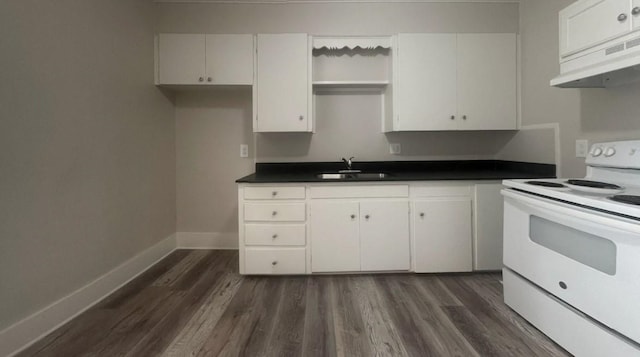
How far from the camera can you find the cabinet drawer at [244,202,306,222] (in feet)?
7.72

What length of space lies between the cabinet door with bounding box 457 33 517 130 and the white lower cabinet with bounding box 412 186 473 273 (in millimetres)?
720

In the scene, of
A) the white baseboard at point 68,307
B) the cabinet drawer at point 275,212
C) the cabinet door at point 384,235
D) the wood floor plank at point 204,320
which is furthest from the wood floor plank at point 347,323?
the white baseboard at point 68,307

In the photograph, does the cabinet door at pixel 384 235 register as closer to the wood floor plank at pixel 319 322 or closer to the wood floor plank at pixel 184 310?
the wood floor plank at pixel 319 322

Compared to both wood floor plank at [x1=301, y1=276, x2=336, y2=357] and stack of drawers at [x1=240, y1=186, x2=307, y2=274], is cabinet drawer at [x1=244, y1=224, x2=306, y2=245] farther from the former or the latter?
wood floor plank at [x1=301, y1=276, x2=336, y2=357]

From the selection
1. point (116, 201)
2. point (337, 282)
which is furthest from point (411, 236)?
point (116, 201)

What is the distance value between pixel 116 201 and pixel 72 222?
41 centimetres

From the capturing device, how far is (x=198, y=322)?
1766 mm

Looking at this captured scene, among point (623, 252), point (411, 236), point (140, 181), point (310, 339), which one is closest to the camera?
point (623, 252)

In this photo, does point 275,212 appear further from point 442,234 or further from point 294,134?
point 442,234

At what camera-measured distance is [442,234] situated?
2.38m

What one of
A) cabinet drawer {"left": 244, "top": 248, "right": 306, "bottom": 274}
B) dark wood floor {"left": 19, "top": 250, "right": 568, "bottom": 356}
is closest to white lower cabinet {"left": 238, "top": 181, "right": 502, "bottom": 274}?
cabinet drawer {"left": 244, "top": 248, "right": 306, "bottom": 274}

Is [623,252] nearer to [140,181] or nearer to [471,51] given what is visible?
[471,51]

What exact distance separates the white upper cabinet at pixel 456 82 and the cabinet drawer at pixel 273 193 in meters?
1.07

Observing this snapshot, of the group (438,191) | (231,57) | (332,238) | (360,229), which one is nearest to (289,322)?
(332,238)
